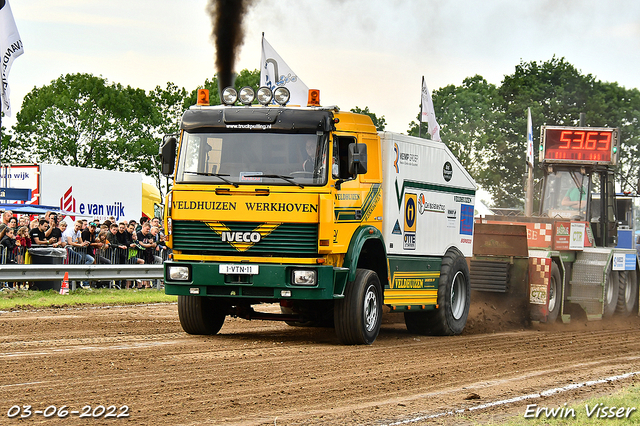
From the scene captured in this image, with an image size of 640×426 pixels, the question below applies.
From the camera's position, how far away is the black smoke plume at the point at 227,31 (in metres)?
16.1

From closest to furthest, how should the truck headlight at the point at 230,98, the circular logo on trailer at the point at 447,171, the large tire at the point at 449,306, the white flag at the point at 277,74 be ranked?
the truck headlight at the point at 230,98 < the large tire at the point at 449,306 < the circular logo on trailer at the point at 447,171 < the white flag at the point at 277,74

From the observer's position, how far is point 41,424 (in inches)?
248

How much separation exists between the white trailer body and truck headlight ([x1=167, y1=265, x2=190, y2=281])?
9.42 ft

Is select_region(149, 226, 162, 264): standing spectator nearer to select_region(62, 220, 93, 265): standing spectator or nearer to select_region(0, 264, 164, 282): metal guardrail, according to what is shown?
select_region(0, 264, 164, 282): metal guardrail

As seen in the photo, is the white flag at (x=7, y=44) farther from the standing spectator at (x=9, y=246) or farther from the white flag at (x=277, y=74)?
the white flag at (x=277, y=74)

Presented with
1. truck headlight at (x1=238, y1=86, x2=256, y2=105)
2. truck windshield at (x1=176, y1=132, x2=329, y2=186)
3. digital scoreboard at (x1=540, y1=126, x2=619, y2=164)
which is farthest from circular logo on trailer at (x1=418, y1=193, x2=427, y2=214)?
digital scoreboard at (x1=540, y1=126, x2=619, y2=164)

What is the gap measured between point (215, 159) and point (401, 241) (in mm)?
3067

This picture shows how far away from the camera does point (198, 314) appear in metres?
12.2

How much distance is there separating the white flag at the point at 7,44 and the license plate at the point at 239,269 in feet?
26.7

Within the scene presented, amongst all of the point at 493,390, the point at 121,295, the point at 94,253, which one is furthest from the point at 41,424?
the point at 94,253

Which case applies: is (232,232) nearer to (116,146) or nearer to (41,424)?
(41,424)

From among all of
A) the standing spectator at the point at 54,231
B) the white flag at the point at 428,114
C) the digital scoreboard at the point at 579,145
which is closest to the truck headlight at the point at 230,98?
the standing spectator at the point at 54,231

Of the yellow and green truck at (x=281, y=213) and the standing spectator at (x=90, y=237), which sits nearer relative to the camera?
the yellow and green truck at (x=281, y=213)

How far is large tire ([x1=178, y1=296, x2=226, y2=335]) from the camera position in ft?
40.1
